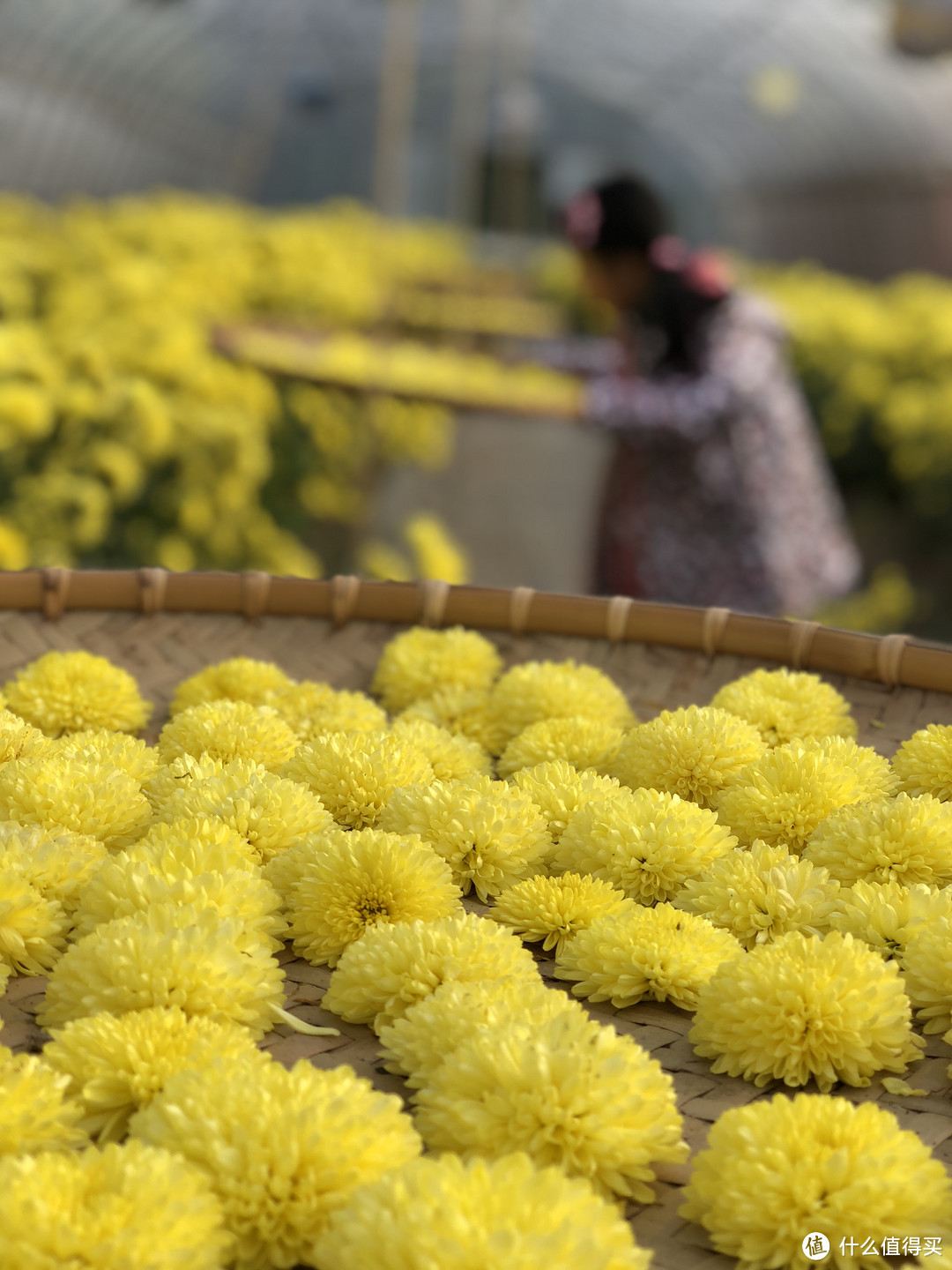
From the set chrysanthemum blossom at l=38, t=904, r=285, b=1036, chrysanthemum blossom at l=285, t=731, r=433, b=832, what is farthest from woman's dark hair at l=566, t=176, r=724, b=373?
chrysanthemum blossom at l=38, t=904, r=285, b=1036

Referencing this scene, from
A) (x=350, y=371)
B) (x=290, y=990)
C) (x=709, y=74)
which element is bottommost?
(x=290, y=990)

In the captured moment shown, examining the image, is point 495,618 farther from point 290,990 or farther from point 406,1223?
point 406,1223

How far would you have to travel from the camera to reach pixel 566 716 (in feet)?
4.10

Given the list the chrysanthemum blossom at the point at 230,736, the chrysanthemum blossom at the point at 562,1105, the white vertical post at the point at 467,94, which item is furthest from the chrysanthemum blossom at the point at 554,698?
the white vertical post at the point at 467,94

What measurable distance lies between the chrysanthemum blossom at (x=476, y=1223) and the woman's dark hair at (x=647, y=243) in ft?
9.93

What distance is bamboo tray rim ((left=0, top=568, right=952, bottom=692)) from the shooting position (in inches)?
56.0

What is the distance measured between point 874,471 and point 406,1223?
17.0 feet

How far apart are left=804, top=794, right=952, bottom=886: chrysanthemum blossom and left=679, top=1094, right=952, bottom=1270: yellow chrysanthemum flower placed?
12.2 inches

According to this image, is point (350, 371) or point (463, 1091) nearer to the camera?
point (463, 1091)

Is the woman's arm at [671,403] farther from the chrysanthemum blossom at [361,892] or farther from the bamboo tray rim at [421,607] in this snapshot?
the chrysanthemum blossom at [361,892]

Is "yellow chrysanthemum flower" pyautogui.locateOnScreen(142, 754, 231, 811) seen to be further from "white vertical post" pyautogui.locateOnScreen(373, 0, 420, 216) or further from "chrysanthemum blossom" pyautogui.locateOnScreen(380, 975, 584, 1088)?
"white vertical post" pyautogui.locateOnScreen(373, 0, 420, 216)

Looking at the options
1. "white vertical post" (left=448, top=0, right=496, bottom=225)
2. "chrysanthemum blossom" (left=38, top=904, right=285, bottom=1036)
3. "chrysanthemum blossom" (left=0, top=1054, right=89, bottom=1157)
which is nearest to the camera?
"chrysanthemum blossom" (left=0, top=1054, right=89, bottom=1157)

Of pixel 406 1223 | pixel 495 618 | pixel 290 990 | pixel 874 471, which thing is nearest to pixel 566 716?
pixel 495 618

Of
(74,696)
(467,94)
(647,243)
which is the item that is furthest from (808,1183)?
(467,94)
